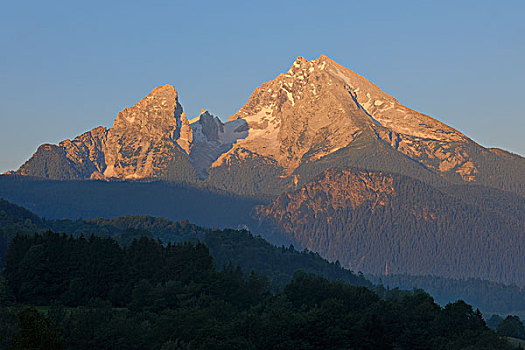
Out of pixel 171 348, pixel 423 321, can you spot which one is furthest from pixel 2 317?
pixel 423 321

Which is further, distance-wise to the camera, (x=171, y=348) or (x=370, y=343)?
(x=370, y=343)

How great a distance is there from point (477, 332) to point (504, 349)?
42.2ft

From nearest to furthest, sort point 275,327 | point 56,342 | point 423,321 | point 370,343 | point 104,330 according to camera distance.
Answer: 1. point 56,342
2. point 104,330
3. point 275,327
4. point 370,343
5. point 423,321

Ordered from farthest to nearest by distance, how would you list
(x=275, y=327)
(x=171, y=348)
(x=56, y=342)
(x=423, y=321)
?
1. (x=423, y=321)
2. (x=275, y=327)
3. (x=171, y=348)
4. (x=56, y=342)

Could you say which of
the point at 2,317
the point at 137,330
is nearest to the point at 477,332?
the point at 137,330

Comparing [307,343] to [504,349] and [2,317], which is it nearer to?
[504,349]

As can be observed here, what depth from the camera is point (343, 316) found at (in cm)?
18762

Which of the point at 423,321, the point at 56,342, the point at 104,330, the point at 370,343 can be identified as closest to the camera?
the point at 56,342

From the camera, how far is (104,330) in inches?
6152

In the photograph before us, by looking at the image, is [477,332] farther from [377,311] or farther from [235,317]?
[235,317]

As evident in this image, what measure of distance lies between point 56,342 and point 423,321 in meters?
107

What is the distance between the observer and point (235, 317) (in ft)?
620

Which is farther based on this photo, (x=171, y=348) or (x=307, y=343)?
(x=307, y=343)

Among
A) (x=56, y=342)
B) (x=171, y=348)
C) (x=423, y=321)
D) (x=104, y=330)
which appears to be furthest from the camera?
(x=423, y=321)
